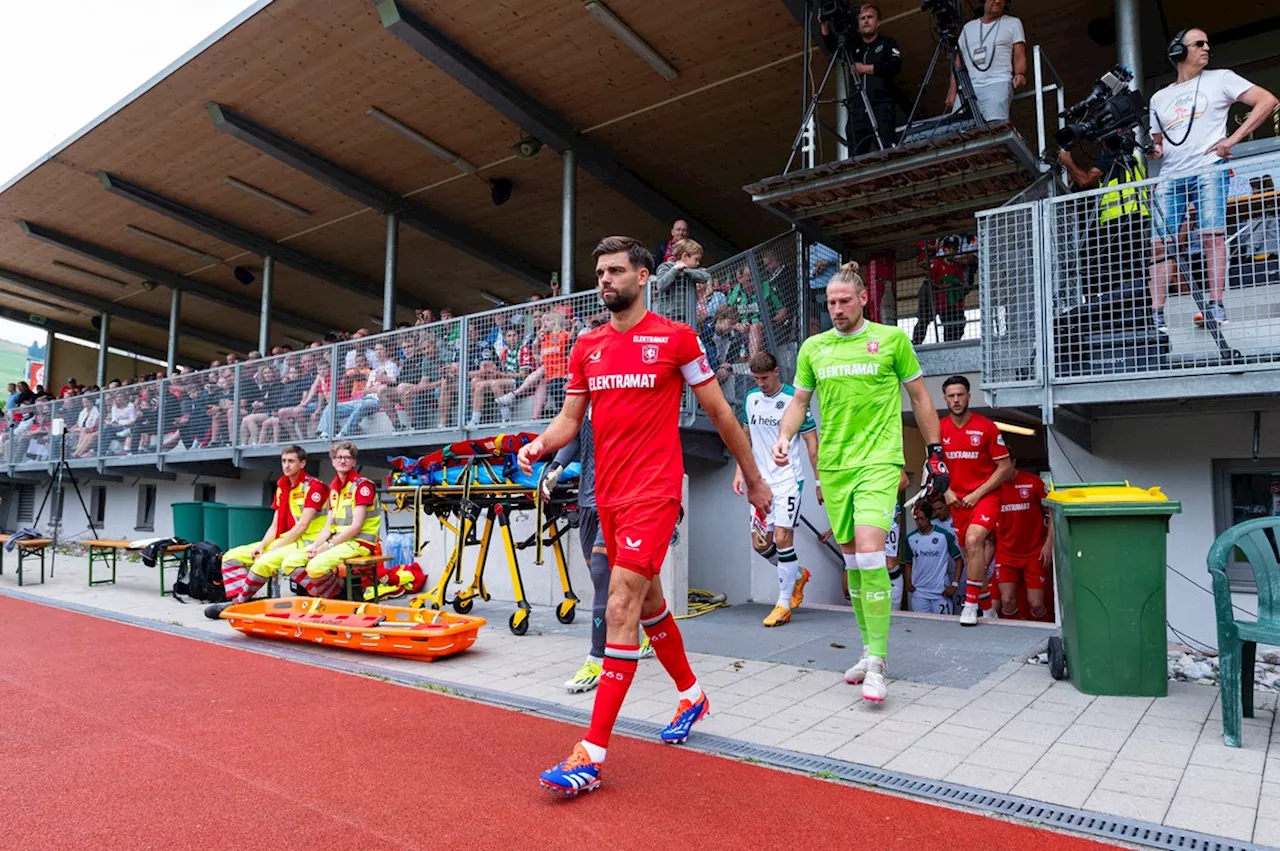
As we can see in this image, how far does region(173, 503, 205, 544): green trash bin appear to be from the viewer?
13273mm

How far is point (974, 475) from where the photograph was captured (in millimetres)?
7121

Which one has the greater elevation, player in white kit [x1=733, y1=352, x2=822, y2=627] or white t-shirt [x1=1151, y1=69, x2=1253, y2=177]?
white t-shirt [x1=1151, y1=69, x2=1253, y2=177]

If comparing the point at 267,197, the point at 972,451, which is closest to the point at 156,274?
the point at 267,197

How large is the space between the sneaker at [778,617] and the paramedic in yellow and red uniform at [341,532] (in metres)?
3.69

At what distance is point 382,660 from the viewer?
19.6 feet

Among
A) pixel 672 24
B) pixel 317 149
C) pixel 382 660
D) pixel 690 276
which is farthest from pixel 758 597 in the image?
pixel 317 149

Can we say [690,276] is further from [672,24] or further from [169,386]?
[169,386]

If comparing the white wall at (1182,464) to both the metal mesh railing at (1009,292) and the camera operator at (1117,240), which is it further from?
the camera operator at (1117,240)

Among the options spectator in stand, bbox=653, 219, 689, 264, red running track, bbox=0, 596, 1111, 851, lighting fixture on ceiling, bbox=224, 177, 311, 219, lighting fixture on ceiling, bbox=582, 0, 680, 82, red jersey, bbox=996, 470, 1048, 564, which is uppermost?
lighting fixture on ceiling, bbox=582, 0, 680, 82

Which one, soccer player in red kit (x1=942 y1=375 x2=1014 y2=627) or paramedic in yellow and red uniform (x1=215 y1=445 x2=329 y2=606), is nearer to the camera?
soccer player in red kit (x1=942 y1=375 x2=1014 y2=627)

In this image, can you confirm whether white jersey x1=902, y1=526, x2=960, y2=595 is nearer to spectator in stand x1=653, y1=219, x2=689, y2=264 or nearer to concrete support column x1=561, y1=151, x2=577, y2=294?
spectator in stand x1=653, y1=219, x2=689, y2=264

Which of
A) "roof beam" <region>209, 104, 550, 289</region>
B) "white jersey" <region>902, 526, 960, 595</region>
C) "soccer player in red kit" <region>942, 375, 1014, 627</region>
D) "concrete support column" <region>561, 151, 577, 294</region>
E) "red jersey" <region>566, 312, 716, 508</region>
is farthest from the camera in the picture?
"roof beam" <region>209, 104, 550, 289</region>

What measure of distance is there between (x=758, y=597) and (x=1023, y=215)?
4.38m

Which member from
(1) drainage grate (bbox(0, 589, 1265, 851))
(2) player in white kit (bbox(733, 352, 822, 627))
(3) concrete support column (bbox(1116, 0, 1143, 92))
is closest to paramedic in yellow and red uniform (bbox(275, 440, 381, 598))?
(1) drainage grate (bbox(0, 589, 1265, 851))
